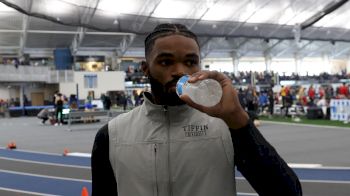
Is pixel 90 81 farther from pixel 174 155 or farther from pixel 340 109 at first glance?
pixel 174 155

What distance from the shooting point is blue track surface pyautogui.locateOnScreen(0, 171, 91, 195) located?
6.40 meters

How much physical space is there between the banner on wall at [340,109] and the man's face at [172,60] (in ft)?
56.0

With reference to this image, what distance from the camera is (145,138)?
4.75 feet

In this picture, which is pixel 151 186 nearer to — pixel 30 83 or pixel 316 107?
pixel 316 107

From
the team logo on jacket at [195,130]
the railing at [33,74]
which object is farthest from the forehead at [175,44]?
the railing at [33,74]

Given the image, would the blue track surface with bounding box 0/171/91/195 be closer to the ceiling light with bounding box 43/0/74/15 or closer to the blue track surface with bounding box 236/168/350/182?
the blue track surface with bounding box 236/168/350/182

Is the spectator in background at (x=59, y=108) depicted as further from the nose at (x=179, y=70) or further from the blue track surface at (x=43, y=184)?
the nose at (x=179, y=70)

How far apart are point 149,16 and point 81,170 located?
28.8m

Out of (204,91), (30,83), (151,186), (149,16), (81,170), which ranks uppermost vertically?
(149,16)

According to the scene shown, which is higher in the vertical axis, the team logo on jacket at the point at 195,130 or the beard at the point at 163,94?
the beard at the point at 163,94

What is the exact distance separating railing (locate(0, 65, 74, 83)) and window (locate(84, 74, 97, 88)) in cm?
146

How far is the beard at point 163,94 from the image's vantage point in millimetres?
1390

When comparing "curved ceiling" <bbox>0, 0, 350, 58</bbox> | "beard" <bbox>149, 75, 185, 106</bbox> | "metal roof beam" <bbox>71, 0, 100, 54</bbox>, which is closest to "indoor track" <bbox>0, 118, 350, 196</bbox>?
"beard" <bbox>149, 75, 185, 106</bbox>

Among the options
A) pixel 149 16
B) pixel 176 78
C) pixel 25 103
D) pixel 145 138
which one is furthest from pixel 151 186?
pixel 25 103
